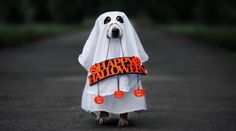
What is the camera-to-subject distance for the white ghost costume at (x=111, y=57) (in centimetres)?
662

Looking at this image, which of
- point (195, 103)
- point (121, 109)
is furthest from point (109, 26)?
point (195, 103)

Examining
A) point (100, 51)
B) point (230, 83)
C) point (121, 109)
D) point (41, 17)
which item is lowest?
point (41, 17)

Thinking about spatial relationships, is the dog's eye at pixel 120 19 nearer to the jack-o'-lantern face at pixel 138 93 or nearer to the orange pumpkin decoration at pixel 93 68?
the orange pumpkin decoration at pixel 93 68

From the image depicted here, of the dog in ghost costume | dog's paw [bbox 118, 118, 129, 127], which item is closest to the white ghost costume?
the dog in ghost costume

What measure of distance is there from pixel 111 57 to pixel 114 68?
19 centimetres

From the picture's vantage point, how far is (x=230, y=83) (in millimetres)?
12023

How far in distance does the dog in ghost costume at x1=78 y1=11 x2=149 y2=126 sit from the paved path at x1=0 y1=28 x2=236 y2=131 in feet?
0.69

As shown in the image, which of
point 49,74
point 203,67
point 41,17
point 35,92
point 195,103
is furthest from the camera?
point 41,17

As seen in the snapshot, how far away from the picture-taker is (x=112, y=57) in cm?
674

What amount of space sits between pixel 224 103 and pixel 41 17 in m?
53.3

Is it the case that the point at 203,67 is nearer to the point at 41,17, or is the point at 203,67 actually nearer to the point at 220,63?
the point at 220,63

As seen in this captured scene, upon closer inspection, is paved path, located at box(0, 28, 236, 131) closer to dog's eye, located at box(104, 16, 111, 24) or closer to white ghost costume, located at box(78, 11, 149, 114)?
white ghost costume, located at box(78, 11, 149, 114)

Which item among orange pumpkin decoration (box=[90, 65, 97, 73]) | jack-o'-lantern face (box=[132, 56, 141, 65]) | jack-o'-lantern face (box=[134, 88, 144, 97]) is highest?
jack-o'-lantern face (box=[132, 56, 141, 65])

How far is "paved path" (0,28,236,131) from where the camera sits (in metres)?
6.95
